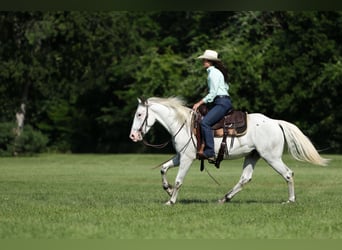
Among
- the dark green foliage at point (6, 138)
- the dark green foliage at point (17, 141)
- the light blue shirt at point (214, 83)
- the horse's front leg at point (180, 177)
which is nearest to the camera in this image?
the light blue shirt at point (214, 83)

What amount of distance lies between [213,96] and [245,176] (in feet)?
5.80

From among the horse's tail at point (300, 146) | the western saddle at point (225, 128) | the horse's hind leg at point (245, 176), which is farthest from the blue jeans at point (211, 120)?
the horse's tail at point (300, 146)

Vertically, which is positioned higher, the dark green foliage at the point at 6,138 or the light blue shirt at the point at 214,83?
the light blue shirt at the point at 214,83

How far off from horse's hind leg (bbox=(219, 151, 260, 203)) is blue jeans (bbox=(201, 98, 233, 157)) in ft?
2.57

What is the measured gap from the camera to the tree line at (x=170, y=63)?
150 ft

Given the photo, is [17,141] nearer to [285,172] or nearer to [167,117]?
[167,117]

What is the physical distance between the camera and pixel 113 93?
58562 millimetres

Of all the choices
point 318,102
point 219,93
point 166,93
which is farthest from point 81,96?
point 219,93

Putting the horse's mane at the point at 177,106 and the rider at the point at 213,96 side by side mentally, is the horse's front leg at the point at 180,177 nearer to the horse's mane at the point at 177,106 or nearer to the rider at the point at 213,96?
the rider at the point at 213,96

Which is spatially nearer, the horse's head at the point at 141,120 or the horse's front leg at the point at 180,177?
the horse's front leg at the point at 180,177

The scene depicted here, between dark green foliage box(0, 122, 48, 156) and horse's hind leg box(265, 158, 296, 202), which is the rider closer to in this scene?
horse's hind leg box(265, 158, 296, 202)

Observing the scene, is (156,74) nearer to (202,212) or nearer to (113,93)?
(113,93)

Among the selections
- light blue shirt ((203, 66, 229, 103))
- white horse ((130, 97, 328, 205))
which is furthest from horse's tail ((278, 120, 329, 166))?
light blue shirt ((203, 66, 229, 103))

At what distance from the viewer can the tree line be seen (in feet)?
150
